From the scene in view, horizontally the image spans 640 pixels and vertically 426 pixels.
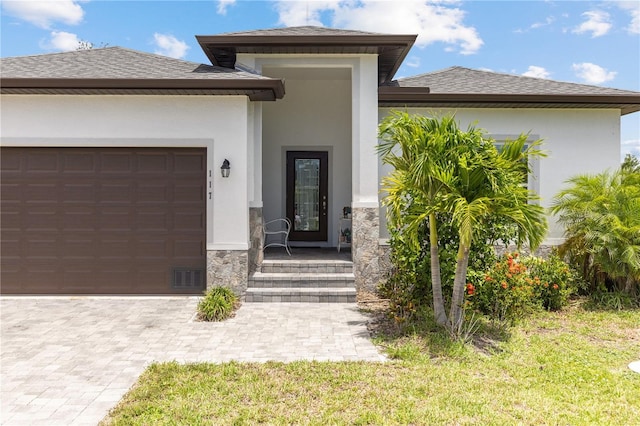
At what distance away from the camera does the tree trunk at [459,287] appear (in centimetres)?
541

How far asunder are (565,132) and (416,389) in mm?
7404

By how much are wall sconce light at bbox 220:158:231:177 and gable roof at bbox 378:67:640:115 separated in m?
3.40

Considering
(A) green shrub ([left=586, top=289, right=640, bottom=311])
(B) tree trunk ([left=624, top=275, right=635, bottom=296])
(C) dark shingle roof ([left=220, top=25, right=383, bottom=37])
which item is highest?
(C) dark shingle roof ([left=220, top=25, right=383, bottom=37])

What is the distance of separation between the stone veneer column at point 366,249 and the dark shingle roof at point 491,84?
310 cm

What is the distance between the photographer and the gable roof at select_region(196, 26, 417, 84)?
25.3 ft

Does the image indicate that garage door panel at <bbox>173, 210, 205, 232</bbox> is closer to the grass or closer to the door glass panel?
the grass

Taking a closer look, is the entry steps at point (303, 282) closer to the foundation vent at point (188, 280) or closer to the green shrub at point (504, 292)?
the foundation vent at point (188, 280)

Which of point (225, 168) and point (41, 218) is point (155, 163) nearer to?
point (225, 168)

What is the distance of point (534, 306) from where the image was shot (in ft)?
22.5

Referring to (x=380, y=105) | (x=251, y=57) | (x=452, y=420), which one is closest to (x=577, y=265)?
(x=380, y=105)

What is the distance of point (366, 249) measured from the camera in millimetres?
8164

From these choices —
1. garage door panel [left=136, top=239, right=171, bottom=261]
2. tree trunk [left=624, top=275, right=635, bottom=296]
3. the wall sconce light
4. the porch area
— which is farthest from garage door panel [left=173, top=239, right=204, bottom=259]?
tree trunk [left=624, top=275, right=635, bottom=296]

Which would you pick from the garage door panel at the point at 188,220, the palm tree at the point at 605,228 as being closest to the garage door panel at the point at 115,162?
the garage door panel at the point at 188,220

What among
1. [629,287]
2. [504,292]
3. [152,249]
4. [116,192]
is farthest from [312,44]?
[629,287]
